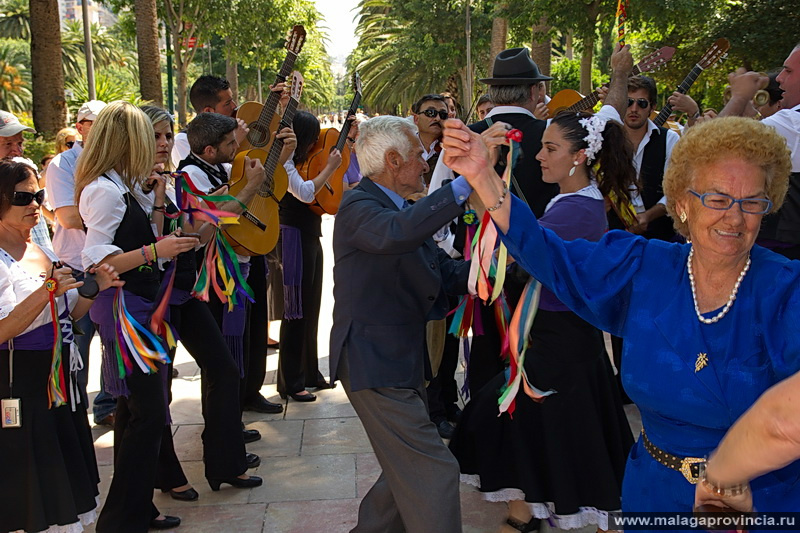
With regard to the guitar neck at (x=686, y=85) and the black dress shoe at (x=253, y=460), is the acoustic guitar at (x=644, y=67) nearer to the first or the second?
the guitar neck at (x=686, y=85)

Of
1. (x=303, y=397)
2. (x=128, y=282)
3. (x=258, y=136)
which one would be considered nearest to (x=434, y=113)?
(x=258, y=136)

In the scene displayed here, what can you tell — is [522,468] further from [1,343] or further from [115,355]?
[1,343]

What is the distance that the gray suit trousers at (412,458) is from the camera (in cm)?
331

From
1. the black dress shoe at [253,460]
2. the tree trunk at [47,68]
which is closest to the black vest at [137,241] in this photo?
the black dress shoe at [253,460]

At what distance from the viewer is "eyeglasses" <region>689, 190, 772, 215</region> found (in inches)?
88.4

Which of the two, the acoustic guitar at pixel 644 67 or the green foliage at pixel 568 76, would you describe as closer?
the acoustic guitar at pixel 644 67

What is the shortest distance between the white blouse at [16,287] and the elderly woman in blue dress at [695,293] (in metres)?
2.06

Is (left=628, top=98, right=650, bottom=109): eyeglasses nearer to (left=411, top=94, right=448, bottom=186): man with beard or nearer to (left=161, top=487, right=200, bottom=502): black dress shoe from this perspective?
(left=411, top=94, right=448, bottom=186): man with beard

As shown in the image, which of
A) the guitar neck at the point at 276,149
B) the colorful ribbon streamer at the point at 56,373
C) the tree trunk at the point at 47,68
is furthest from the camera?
the tree trunk at the point at 47,68

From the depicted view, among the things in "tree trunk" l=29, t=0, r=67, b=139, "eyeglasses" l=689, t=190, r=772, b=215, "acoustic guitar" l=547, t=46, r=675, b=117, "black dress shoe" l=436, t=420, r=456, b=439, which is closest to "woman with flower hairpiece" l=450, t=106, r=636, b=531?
"eyeglasses" l=689, t=190, r=772, b=215

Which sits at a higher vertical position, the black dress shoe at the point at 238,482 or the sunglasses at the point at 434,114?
the sunglasses at the point at 434,114

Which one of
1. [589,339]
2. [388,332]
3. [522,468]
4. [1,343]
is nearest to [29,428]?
[1,343]

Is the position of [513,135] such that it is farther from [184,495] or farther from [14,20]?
[14,20]

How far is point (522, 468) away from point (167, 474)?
206 cm
